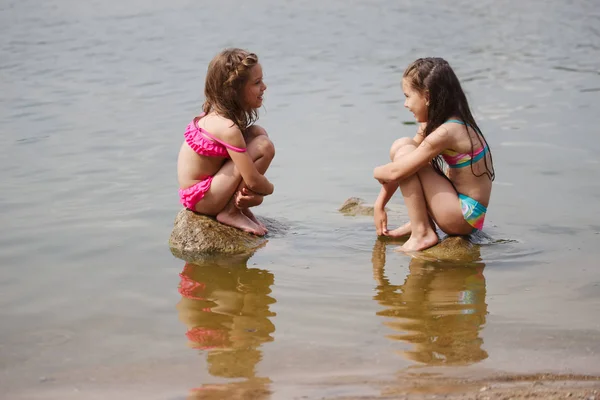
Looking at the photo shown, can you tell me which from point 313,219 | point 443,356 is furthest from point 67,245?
point 443,356

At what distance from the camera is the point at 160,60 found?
14.0m

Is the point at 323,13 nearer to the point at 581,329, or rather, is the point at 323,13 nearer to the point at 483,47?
the point at 483,47

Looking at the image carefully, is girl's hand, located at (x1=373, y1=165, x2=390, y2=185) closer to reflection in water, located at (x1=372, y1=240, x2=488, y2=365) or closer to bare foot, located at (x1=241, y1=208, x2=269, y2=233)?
reflection in water, located at (x1=372, y1=240, x2=488, y2=365)

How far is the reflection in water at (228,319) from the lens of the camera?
349 centimetres

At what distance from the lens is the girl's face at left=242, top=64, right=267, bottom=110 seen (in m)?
5.41

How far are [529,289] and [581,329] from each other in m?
0.65

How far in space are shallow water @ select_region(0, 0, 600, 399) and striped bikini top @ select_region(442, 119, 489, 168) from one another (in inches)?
23.8

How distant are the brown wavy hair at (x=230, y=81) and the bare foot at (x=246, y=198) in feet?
1.40

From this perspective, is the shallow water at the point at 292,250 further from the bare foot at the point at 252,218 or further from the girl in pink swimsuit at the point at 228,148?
the girl in pink swimsuit at the point at 228,148

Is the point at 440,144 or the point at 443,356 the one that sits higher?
the point at 440,144

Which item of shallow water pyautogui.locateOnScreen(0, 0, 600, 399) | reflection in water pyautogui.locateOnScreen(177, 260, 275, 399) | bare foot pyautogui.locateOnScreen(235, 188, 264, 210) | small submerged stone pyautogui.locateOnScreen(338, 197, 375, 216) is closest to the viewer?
reflection in water pyautogui.locateOnScreen(177, 260, 275, 399)

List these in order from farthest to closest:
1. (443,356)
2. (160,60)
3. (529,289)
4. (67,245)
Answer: (160,60), (67,245), (529,289), (443,356)

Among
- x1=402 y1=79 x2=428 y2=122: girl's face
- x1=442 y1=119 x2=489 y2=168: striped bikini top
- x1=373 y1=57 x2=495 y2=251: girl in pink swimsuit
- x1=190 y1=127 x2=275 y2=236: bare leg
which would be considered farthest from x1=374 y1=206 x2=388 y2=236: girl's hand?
x1=190 y1=127 x2=275 y2=236: bare leg

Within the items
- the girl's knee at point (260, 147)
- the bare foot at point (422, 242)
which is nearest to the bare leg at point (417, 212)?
the bare foot at point (422, 242)
